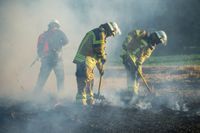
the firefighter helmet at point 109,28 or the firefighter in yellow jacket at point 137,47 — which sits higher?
the firefighter helmet at point 109,28

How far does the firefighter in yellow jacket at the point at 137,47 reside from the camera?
30.8 feet

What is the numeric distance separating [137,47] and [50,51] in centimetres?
275

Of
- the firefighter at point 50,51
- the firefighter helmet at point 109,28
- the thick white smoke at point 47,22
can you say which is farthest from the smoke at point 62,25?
the firefighter helmet at point 109,28

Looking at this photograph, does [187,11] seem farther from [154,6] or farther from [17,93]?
[17,93]

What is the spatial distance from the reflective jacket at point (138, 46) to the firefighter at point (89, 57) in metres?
0.68

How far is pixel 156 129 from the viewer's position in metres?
6.66

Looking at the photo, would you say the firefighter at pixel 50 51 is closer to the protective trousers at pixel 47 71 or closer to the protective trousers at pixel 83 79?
the protective trousers at pixel 47 71

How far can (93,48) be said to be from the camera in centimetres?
873

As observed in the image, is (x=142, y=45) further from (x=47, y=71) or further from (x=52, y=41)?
(x=47, y=71)

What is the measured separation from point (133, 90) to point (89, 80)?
1.28 meters

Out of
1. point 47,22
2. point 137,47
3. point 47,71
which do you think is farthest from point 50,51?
point 47,22

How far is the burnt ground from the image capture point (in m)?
6.84

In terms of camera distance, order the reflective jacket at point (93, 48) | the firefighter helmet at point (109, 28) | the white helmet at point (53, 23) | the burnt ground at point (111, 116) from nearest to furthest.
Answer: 1. the burnt ground at point (111, 116)
2. the reflective jacket at point (93, 48)
3. the firefighter helmet at point (109, 28)
4. the white helmet at point (53, 23)

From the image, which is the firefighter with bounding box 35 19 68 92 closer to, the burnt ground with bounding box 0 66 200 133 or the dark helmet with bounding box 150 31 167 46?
the burnt ground with bounding box 0 66 200 133
